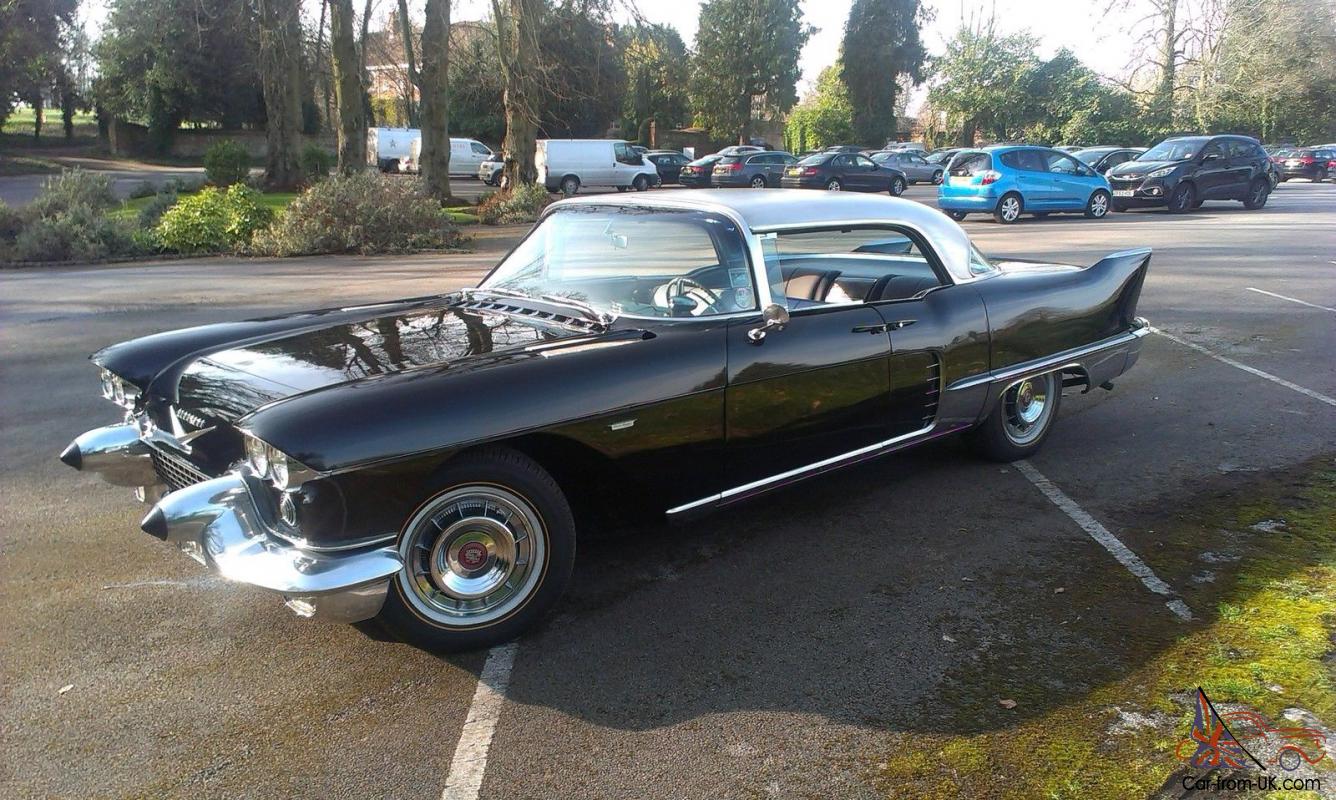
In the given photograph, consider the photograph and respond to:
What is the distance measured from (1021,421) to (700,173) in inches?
1202

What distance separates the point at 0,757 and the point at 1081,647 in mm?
3460

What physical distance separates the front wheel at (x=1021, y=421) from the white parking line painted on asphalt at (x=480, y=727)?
3.04 m

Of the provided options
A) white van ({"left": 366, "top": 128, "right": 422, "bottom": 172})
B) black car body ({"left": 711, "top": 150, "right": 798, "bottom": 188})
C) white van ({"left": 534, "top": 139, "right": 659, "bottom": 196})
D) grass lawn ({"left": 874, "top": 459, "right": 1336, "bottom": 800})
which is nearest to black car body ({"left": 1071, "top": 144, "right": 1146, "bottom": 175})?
black car body ({"left": 711, "top": 150, "right": 798, "bottom": 188})

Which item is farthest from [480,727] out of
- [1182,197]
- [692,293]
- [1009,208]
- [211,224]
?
[1182,197]

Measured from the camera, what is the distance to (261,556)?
119 inches

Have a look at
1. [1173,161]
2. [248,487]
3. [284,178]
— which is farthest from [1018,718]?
[284,178]

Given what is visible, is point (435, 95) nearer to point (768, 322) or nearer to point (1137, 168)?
point (1137, 168)

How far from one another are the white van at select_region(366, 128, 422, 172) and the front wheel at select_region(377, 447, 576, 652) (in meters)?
37.4

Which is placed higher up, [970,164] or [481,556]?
[970,164]

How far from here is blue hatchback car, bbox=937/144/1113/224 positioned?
20.6 meters

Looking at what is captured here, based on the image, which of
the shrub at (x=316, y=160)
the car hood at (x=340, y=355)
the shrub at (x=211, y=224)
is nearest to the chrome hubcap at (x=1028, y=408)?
the car hood at (x=340, y=355)

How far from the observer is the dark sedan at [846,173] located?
101 feet

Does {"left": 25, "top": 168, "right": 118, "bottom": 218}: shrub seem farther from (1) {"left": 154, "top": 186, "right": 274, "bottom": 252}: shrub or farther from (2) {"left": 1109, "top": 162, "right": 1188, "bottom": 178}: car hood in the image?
(2) {"left": 1109, "top": 162, "right": 1188, "bottom": 178}: car hood

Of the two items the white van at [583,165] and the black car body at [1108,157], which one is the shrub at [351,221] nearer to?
the white van at [583,165]
